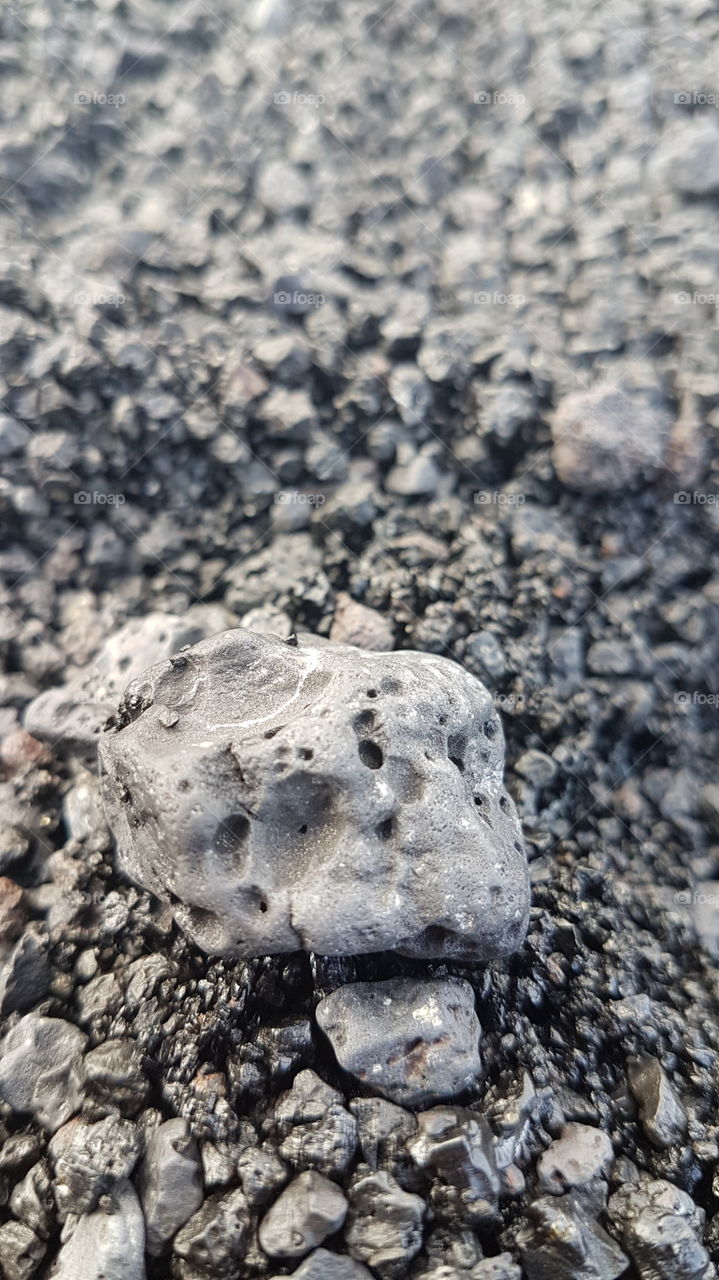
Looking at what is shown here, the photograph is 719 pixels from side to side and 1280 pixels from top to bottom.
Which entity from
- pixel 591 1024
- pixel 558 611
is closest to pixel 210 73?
pixel 558 611

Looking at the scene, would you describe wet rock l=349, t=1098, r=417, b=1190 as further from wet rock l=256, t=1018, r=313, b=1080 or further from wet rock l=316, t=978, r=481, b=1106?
wet rock l=256, t=1018, r=313, b=1080

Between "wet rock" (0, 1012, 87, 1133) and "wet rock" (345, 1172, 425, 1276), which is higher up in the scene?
"wet rock" (0, 1012, 87, 1133)

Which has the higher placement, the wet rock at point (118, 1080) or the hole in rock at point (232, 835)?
the hole in rock at point (232, 835)

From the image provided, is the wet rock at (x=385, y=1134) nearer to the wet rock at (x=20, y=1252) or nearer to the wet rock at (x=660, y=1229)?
the wet rock at (x=660, y=1229)

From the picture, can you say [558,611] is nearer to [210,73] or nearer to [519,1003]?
[519,1003]

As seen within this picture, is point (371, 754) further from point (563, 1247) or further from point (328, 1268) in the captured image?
point (563, 1247)

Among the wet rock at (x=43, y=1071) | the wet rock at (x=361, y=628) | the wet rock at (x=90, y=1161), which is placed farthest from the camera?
the wet rock at (x=361, y=628)

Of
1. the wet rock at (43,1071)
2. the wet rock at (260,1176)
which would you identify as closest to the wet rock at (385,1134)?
the wet rock at (260,1176)

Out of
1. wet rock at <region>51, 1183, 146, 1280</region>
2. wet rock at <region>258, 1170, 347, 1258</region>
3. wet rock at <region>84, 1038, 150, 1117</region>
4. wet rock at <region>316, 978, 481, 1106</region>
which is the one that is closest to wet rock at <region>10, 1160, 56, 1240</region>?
wet rock at <region>51, 1183, 146, 1280</region>
